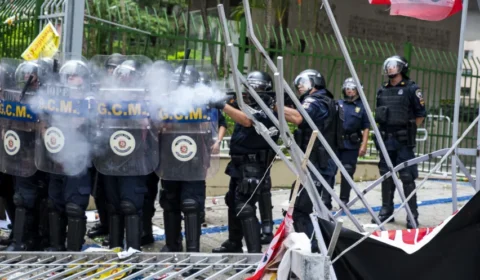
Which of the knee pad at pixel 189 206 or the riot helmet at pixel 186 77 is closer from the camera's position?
the riot helmet at pixel 186 77

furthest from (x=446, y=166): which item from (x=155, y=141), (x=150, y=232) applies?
(x=155, y=141)

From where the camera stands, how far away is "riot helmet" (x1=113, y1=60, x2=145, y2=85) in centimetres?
569

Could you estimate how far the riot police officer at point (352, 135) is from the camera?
28.1 feet

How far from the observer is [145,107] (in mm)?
5598

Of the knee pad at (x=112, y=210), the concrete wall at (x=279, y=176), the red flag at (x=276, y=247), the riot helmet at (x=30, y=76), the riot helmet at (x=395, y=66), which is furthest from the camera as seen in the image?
the concrete wall at (x=279, y=176)

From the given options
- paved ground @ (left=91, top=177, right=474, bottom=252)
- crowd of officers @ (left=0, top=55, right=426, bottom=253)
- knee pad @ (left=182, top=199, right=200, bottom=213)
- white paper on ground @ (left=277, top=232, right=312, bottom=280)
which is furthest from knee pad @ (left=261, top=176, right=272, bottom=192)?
white paper on ground @ (left=277, top=232, right=312, bottom=280)

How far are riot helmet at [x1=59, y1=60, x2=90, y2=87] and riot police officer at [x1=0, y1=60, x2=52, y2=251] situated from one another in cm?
22

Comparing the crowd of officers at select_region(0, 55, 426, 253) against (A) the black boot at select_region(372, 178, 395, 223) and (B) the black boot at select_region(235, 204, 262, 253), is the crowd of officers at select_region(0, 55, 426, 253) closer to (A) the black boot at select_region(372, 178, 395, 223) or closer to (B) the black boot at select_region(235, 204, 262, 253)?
(B) the black boot at select_region(235, 204, 262, 253)

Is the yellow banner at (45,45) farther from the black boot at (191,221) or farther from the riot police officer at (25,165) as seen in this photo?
the black boot at (191,221)

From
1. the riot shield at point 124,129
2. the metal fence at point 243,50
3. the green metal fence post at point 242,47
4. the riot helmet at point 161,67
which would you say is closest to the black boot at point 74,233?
the riot shield at point 124,129

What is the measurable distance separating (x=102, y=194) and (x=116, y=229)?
1.96 ft

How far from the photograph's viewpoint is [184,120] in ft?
18.5

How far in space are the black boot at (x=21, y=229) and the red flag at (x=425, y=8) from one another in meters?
3.49

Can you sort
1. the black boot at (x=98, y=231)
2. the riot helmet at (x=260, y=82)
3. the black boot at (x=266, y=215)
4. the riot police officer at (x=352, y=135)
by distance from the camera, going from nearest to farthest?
the riot helmet at (x=260, y=82) < the black boot at (x=266, y=215) < the black boot at (x=98, y=231) < the riot police officer at (x=352, y=135)
